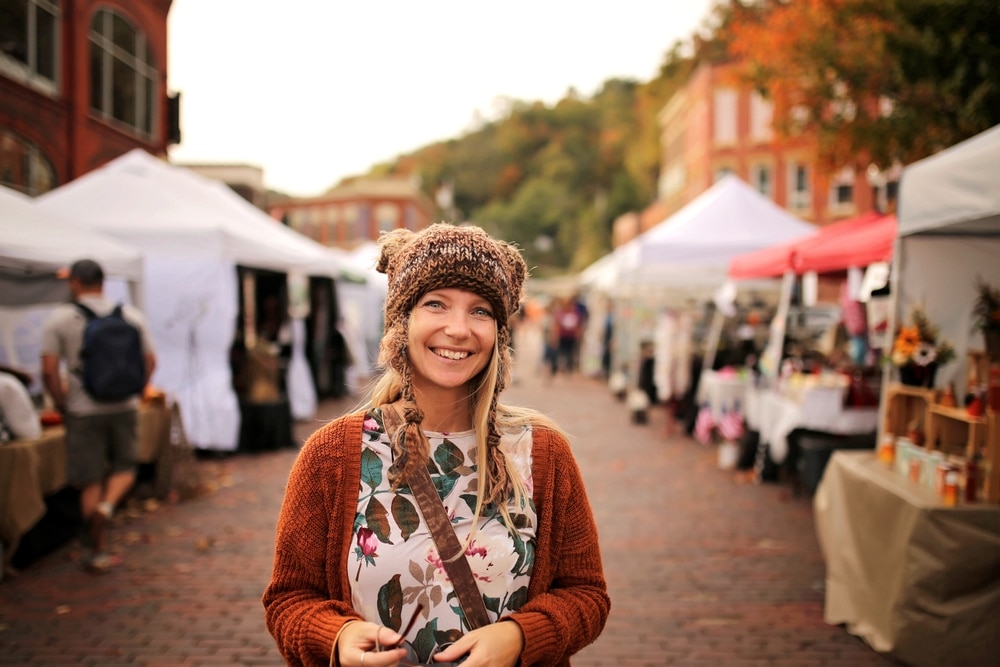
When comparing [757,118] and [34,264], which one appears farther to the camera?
[757,118]

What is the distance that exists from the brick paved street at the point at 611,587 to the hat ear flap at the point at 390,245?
9.15 feet

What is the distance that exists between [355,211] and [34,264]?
5916 centimetres

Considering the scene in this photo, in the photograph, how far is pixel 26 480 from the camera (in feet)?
16.0

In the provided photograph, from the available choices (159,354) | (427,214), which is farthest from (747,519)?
(427,214)

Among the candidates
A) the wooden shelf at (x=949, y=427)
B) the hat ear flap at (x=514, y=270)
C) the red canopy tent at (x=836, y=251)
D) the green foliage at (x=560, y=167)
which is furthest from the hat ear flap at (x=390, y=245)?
the green foliage at (x=560, y=167)

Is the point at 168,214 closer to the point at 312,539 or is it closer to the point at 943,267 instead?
the point at 943,267

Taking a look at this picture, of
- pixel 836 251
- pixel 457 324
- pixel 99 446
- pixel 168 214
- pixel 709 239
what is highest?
pixel 709 239

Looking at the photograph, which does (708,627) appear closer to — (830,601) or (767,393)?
(830,601)

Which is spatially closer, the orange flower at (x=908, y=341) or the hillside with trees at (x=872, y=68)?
the orange flower at (x=908, y=341)

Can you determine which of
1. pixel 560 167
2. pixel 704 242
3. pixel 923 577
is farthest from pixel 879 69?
pixel 560 167

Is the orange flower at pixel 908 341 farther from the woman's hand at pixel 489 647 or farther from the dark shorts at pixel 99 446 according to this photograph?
the dark shorts at pixel 99 446

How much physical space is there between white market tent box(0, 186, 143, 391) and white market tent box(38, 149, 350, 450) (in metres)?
1.14

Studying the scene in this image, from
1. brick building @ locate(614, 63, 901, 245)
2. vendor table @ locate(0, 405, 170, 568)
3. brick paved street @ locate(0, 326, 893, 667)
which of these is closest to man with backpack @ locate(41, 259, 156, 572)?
vendor table @ locate(0, 405, 170, 568)

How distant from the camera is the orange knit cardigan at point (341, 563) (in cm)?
165
